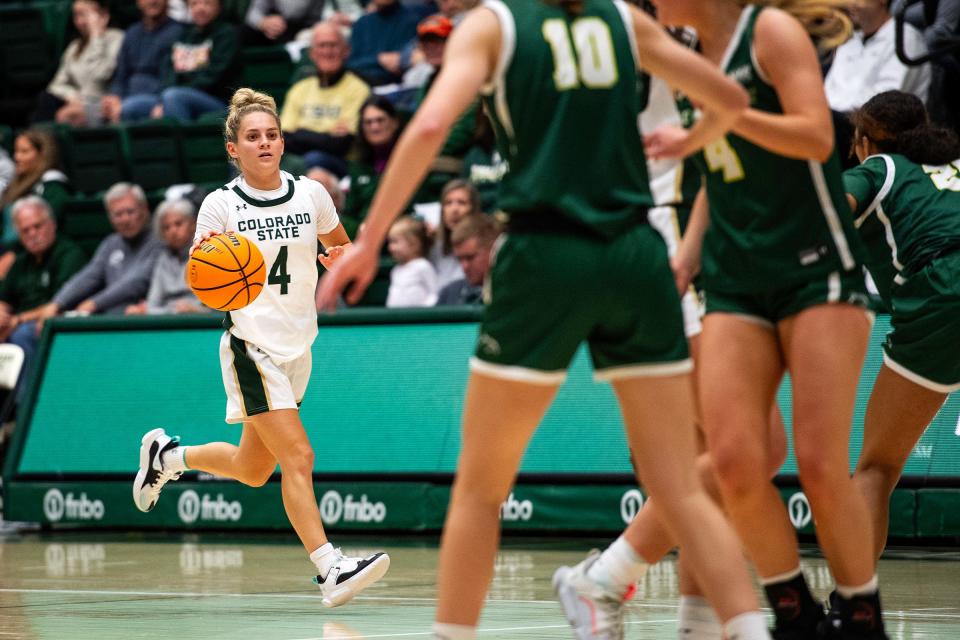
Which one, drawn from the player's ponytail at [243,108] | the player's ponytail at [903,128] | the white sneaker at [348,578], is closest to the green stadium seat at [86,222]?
the player's ponytail at [243,108]

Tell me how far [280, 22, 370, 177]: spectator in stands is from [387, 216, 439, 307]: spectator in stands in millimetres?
2054

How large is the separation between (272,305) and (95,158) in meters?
8.85

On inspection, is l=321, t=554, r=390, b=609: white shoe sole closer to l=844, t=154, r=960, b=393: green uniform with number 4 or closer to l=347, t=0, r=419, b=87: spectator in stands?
l=844, t=154, r=960, b=393: green uniform with number 4

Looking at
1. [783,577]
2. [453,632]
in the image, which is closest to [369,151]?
[783,577]

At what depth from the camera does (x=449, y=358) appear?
10.5 metres

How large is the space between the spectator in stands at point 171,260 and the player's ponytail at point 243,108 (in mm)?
5120

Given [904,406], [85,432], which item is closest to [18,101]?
[85,432]

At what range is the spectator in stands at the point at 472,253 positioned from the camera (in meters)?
11.2

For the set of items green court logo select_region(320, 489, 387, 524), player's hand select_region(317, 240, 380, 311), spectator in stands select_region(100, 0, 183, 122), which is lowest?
green court logo select_region(320, 489, 387, 524)

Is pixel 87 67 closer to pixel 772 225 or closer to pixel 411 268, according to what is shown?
pixel 411 268

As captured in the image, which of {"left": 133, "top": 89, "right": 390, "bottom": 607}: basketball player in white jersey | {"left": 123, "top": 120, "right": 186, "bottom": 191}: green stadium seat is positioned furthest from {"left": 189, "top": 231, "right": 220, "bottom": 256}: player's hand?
{"left": 123, "top": 120, "right": 186, "bottom": 191}: green stadium seat

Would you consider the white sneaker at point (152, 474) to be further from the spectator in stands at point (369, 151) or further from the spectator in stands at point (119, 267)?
the spectator in stands at point (119, 267)

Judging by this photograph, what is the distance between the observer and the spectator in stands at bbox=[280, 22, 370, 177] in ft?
45.4

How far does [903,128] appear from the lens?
247 inches
